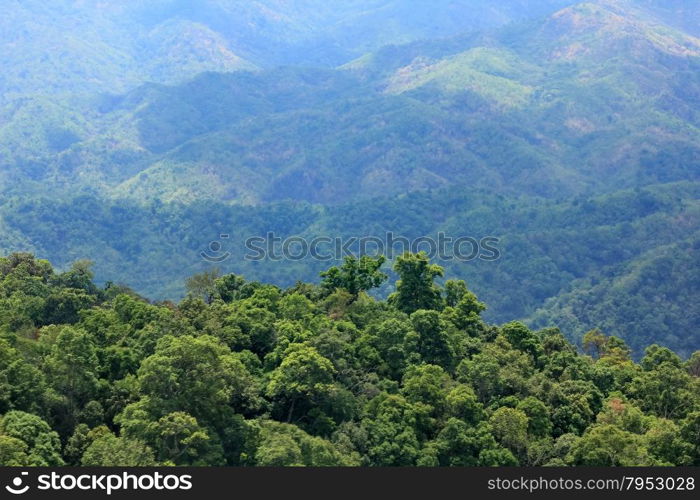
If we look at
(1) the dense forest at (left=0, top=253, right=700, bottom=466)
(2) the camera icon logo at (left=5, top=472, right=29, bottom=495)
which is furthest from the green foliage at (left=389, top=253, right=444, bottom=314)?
(2) the camera icon logo at (left=5, top=472, right=29, bottom=495)

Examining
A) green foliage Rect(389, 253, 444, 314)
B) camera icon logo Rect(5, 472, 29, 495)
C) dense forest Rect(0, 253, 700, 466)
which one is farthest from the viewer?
green foliage Rect(389, 253, 444, 314)

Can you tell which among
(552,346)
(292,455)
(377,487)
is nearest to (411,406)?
(292,455)

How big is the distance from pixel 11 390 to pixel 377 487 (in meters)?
17.5

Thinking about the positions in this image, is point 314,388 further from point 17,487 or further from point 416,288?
point 416,288

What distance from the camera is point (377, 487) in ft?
113

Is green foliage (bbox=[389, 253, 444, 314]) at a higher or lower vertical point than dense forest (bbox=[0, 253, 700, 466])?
higher

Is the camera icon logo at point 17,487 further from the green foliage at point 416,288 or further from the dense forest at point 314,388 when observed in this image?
the green foliage at point 416,288

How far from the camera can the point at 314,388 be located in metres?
46.8

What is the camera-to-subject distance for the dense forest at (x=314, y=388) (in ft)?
137

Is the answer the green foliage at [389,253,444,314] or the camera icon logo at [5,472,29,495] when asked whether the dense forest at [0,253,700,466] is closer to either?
the green foliage at [389,253,444,314]

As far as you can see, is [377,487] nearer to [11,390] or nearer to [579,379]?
[11,390]

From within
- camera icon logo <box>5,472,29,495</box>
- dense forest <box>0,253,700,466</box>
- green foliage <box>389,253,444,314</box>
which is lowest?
camera icon logo <box>5,472,29,495</box>

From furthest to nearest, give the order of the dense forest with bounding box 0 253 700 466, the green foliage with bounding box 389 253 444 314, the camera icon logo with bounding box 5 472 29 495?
the green foliage with bounding box 389 253 444 314 → the dense forest with bounding box 0 253 700 466 → the camera icon logo with bounding box 5 472 29 495

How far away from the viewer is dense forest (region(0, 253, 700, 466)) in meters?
41.8
